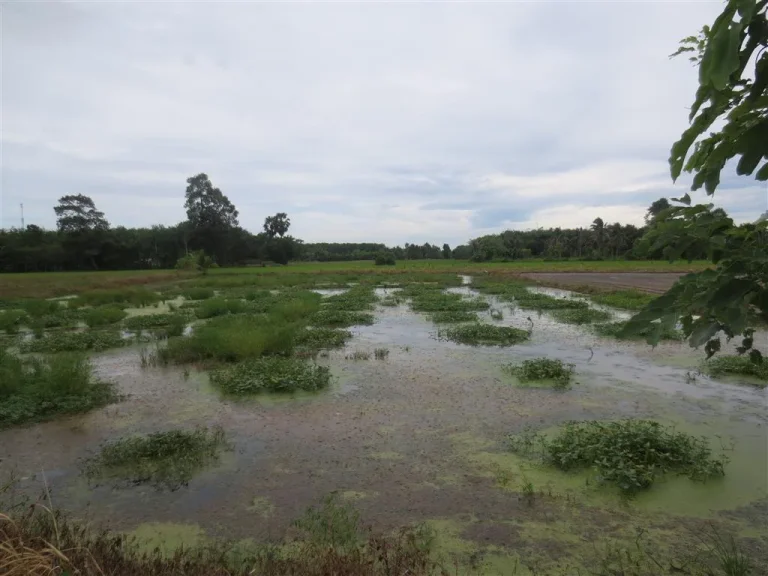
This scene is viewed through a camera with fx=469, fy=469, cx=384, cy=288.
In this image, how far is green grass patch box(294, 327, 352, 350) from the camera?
1280 cm

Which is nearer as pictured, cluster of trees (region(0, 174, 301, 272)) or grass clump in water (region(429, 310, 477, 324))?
grass clump in water (region(429, 310, 477, 324))

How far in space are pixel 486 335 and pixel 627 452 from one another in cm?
788

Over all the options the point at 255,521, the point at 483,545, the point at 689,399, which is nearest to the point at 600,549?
the point at 483,545

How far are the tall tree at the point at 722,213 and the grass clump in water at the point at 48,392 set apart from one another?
8791 mm

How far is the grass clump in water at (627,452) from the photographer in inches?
202

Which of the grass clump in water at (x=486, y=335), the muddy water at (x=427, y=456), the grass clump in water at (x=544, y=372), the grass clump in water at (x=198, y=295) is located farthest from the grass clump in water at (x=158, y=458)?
the grass clump in water at (x=198, y=295)

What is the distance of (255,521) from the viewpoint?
4559mm

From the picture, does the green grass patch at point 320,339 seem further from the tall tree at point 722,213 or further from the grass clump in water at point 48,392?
the tall tree at point 722,213

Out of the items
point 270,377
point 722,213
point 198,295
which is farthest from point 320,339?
point 198,295

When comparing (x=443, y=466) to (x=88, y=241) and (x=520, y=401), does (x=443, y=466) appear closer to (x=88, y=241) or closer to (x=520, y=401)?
(x=520, y=401)

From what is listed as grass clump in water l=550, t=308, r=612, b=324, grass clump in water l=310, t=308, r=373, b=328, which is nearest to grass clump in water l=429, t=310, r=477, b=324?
grass clump in water l=310, t=308, r=373, b=328

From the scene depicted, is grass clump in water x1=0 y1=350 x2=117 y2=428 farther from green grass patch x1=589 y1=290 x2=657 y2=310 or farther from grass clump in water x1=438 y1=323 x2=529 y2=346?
green grass patch x1=589 y1=290 x2=657 y2=310

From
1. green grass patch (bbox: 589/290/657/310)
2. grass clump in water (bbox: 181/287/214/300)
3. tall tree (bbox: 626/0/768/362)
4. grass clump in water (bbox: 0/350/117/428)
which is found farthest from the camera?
grass clump in water (bbox: 181/287/214/300)

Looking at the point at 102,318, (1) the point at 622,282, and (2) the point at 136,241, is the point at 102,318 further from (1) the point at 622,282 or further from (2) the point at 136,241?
(2) the point at 136,241
